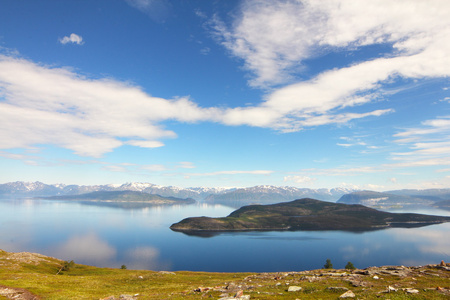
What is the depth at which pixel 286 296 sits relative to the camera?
94.7ft

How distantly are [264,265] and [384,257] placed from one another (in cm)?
10575

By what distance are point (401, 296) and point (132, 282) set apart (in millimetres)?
62865

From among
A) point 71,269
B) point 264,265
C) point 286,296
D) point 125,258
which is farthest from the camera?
point 125,258

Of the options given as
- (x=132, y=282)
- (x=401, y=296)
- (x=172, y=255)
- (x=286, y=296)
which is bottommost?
(x=172, y=255)

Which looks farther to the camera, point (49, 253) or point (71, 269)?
point (49, 253)

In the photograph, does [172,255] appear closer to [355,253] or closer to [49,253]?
[49,253]

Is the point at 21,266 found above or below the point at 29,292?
below

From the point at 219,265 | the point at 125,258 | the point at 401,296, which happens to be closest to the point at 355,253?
the point at 219,265

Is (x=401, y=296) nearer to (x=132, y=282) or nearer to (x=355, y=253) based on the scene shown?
(x=132, y=282)

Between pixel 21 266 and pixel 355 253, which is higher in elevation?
pixel 21 266

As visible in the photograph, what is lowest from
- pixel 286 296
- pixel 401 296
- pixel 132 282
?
pixel 132 282

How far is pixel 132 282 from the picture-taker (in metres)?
63.1

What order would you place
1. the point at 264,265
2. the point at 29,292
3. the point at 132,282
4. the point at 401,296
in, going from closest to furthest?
the point at 401,296, the point at 29,292, the point at 132,282, the point at 264,265

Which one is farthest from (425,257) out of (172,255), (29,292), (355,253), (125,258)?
(29,292)
